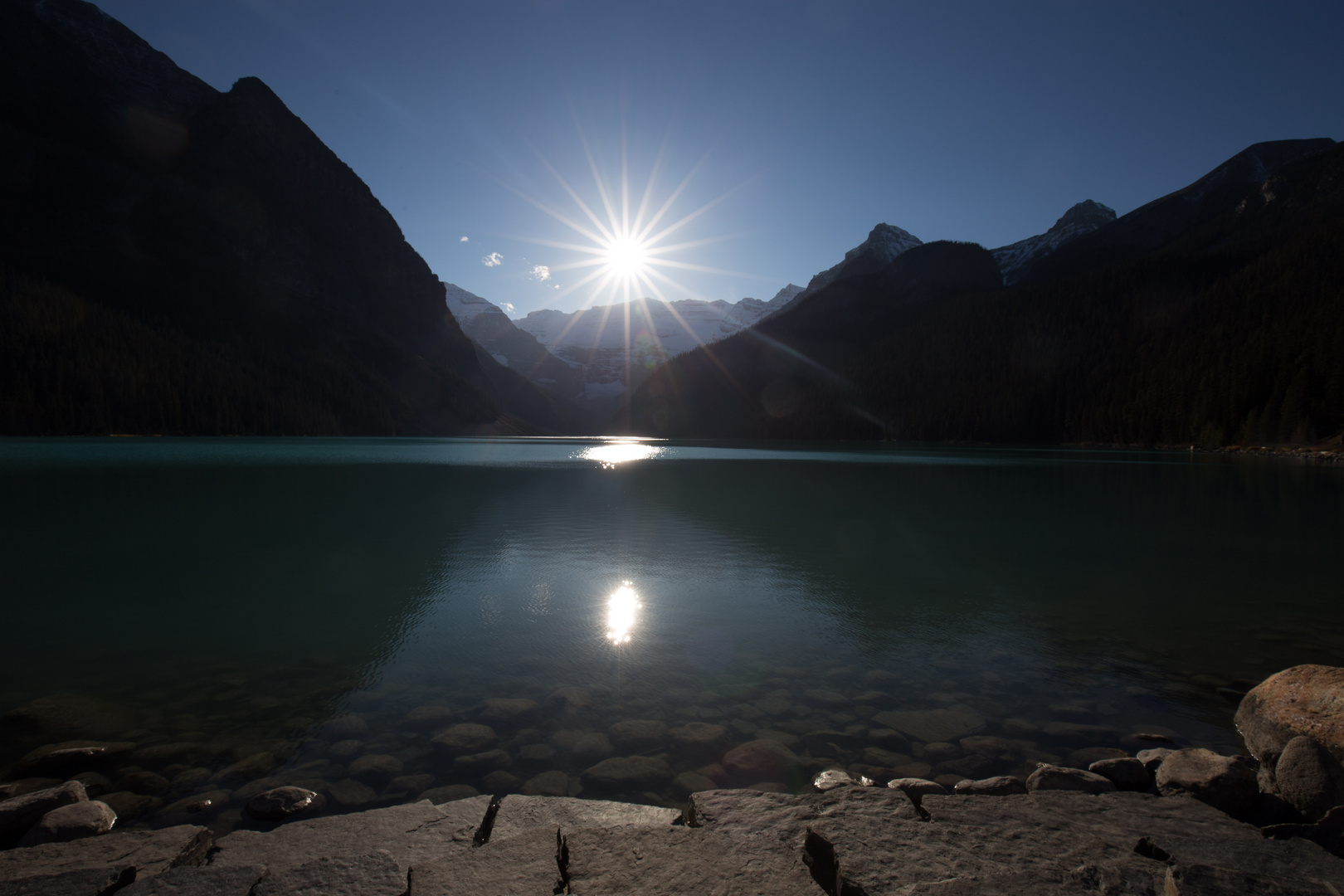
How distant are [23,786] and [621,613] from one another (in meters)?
8.83

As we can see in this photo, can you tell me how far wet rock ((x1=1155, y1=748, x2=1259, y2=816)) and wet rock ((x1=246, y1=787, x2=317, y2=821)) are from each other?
863cm

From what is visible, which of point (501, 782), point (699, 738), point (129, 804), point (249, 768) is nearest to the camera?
point (129, 804)

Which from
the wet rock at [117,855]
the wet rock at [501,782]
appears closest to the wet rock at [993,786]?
the wet rock at [501,782]

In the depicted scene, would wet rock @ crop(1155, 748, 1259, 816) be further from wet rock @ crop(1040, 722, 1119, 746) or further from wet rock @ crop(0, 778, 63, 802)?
wet rock @ crop(0, 778, 63, 802)

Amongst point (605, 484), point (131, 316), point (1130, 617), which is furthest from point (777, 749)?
point (131, 316)

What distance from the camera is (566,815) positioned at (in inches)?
211

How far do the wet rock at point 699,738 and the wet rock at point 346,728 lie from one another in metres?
3.95

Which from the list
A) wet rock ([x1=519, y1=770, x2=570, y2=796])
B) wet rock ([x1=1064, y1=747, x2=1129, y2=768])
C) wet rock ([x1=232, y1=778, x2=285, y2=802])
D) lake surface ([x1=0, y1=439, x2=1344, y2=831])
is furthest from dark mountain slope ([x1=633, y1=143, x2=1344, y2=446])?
wet rock ([x1=232, y1=778, x2=285, y2=802])

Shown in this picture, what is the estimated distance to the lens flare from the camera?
454 inches

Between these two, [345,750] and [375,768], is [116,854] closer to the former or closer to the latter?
[375,768]

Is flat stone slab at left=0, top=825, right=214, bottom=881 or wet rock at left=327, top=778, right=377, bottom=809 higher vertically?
flat stone slab at left=0, top=825, right=214, bottom=881

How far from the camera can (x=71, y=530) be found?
21656 millimetres

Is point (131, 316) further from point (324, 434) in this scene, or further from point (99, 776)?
point (99, 776)

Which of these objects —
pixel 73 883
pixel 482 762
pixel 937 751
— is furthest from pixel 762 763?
pixel 73 883
